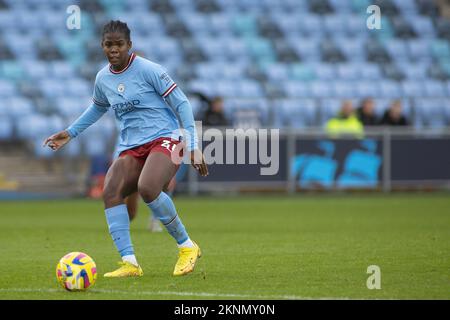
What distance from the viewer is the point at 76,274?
7738 millimetres

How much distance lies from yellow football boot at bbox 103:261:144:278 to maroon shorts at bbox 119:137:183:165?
0.94 m

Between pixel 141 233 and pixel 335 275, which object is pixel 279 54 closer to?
pixel 141 233

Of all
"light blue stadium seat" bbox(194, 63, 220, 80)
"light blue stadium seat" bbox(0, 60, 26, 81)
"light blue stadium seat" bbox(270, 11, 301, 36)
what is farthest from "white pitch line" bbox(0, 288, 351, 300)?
"light blue stadium seat" bbox(270, 11, 301, 36)

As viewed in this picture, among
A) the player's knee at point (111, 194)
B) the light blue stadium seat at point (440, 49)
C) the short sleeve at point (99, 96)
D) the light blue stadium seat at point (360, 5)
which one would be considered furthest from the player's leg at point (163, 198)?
the light blue stadium seat at point (440, 49)

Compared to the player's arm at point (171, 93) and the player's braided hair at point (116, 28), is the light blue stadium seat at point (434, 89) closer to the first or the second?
Answer: the player's arm at point (171, 93)

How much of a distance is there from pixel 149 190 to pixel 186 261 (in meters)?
0.75

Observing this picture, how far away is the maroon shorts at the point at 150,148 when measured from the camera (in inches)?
352

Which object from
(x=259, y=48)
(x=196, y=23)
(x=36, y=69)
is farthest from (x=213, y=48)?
(x=36, y=69)

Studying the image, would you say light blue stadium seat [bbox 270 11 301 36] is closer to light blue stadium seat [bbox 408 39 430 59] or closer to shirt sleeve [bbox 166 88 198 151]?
light blue stadium seat [bbox 408 39 430 59]

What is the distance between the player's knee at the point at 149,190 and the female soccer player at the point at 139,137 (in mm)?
12

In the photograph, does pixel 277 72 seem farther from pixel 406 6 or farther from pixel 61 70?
pixel 406 6

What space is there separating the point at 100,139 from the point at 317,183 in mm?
4888

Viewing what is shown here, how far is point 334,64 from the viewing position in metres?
29.4
